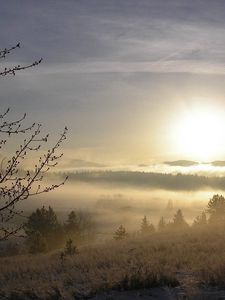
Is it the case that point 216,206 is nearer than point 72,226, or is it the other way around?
point 72,226

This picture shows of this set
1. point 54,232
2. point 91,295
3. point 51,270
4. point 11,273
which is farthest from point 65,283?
point 54,232

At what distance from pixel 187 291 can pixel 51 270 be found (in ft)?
37.6

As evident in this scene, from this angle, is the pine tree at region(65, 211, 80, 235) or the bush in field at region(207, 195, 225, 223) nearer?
the pine tree at region(65, 211, 80, 235)

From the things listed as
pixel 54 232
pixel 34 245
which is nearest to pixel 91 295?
pixel 34 245

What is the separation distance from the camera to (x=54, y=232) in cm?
6328

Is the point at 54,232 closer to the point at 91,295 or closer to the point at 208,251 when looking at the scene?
the point at 208,251

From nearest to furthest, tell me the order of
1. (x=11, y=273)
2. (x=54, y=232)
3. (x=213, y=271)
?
(x=213, y=271) < (x=11, y=273) < (x=54, y=232)

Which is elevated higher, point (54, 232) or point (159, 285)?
point (54, 232)

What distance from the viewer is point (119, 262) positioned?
21.2m

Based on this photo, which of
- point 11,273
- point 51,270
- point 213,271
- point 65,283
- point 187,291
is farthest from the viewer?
point 11,273

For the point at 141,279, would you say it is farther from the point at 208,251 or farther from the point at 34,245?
the point at 34,245

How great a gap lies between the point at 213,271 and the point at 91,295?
372 cm

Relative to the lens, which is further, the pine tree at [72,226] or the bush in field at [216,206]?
the bush in field at [216,206]

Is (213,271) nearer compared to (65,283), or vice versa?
(213,271)
